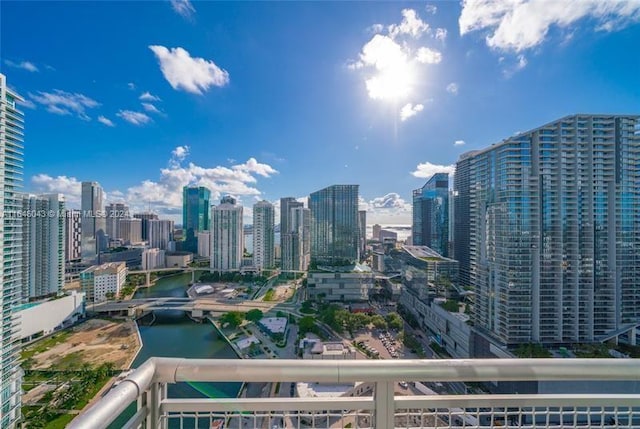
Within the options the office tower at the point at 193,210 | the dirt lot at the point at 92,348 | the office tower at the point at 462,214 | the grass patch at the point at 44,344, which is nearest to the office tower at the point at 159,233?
the office tower at the point at 193,210

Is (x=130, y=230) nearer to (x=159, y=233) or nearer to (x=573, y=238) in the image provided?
(x=159, y=233)

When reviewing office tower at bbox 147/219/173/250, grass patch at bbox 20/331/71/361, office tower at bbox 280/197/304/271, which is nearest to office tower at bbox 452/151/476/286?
office tower at bbox 280/197/304/271

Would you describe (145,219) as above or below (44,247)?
above

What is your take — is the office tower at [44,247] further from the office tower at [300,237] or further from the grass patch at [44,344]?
the office tower at [300,237]

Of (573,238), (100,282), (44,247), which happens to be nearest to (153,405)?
(573,238)

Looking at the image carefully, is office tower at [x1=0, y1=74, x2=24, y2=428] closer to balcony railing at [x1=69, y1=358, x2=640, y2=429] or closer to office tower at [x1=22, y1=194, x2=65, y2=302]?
balcony railing at [x1=69, y1=358, x2=640, y2=429]
